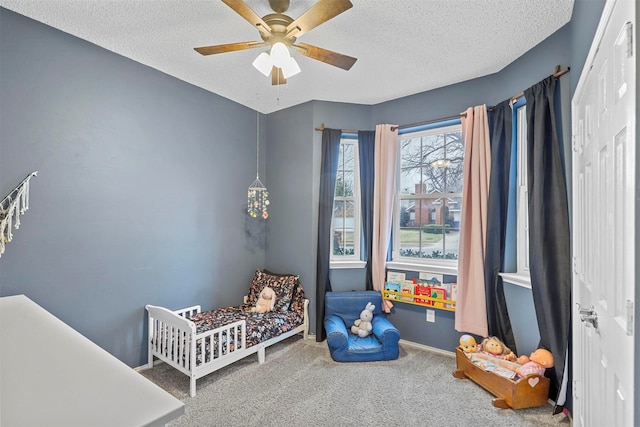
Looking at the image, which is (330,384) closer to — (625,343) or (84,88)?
(625,343)

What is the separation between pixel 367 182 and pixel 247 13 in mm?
2063

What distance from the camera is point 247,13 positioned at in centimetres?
157

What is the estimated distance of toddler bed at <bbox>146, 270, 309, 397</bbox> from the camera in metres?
2.28

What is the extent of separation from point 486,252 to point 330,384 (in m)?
1.66

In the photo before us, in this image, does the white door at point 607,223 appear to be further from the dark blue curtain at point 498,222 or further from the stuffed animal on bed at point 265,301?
the stuffed animal on bed at point 265,301

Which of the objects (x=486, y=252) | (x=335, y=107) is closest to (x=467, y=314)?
(x=486, y=252)

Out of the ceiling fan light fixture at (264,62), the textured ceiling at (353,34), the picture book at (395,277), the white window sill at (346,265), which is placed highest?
the textured ceiling at (353,34)

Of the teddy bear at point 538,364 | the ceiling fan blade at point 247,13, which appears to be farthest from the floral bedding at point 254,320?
A: the ceiling fan blade at point 247,13

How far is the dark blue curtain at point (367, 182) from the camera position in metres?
3.30

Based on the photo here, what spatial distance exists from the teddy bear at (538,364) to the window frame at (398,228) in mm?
914

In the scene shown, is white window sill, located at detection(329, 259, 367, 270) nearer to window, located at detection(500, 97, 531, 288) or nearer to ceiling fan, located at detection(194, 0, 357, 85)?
window, located at detection(500, 97, 531, 288)

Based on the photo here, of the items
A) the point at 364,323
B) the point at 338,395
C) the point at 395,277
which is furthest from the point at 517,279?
the point at 338,395

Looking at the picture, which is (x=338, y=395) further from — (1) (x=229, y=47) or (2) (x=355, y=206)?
(1) (x=229, y=47)

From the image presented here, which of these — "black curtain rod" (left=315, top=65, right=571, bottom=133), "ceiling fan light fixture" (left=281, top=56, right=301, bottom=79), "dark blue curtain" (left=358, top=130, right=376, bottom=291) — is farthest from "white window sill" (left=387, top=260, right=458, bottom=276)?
"ceiling fan light fixture" (left=281, top=56, right=301, bottom=79)
